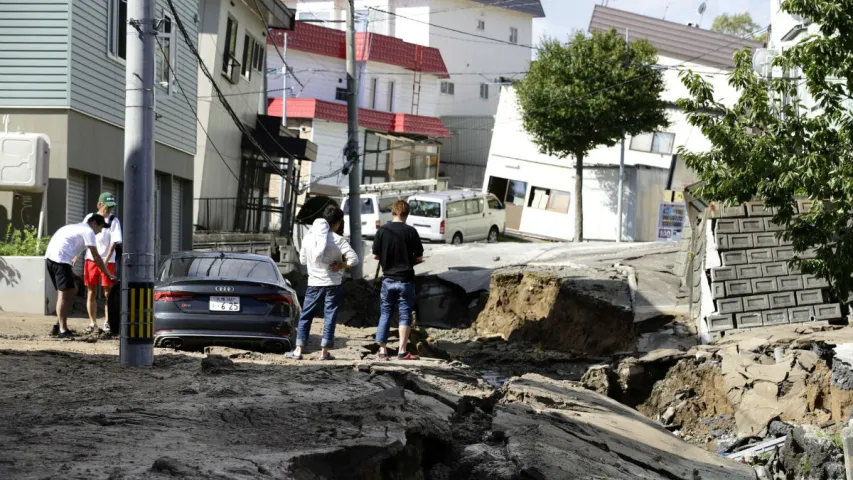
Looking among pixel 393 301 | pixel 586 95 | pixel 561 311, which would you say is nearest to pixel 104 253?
pixel 393 301

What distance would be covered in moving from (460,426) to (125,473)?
4.09m

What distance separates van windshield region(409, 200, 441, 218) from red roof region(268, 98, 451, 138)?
12.7m

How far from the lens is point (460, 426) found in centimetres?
898

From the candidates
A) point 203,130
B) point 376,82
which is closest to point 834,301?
point 203,130

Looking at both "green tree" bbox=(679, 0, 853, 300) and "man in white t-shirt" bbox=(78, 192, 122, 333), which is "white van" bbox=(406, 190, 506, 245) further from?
"green tree" bbox=(679, 0, 853, 300)

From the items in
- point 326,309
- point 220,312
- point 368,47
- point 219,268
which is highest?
point 368,47

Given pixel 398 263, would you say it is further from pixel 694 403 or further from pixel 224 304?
pixel 694 403

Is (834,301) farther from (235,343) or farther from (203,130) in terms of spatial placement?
(203,130)

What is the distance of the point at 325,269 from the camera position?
12.0m

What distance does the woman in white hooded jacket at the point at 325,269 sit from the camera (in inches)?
469

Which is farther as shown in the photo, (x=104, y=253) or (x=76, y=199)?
(x=76, y=199)

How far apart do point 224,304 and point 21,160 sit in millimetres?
5558

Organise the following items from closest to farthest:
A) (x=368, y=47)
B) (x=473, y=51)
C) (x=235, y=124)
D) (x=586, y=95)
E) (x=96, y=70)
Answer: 1. (x=96, y=70)
2. (x=235, y=124)
3. (x=586, y=95)
4. (x=368, y=47)
5. (x=473, y=51)

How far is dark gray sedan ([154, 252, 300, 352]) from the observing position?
12.5 metres
